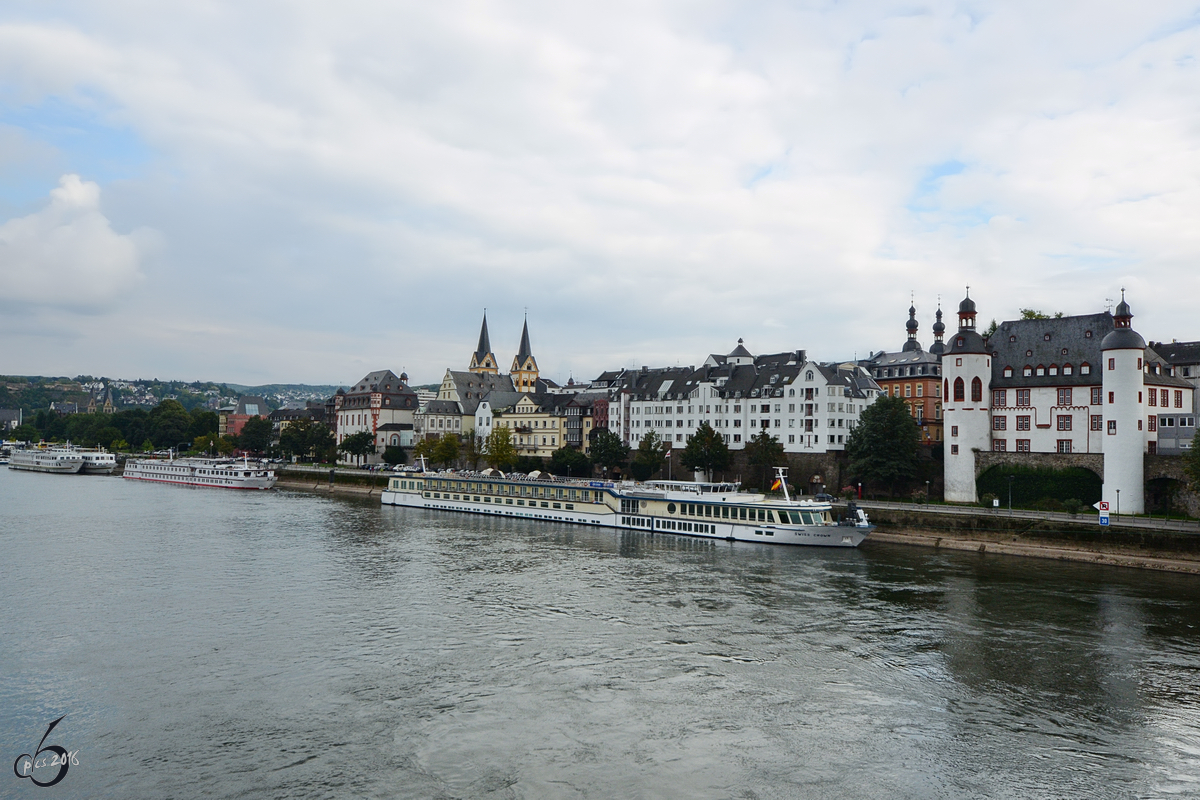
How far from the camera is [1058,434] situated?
216 ft

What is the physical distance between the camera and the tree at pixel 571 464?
100662mm

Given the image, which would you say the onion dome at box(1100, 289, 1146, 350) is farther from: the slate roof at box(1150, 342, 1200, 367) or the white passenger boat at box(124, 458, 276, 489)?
the white passenger boat at box(124, 458, 276, 489)

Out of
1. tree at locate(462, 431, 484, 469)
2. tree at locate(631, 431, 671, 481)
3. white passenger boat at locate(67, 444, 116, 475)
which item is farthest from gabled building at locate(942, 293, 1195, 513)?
white passenger boat at locate(67, 444, 116, 475)

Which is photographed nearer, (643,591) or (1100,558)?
(643,591)

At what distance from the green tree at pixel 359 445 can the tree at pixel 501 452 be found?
101 ft

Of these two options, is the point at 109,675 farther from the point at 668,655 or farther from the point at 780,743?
the point at 780,743

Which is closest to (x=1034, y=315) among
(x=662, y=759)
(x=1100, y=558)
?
(x=1100, y=558)

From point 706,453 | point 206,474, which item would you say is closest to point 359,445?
point 206,474

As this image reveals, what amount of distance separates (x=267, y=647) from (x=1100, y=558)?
4821 cm

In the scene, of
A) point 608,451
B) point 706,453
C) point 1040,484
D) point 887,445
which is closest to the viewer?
point 1040,484

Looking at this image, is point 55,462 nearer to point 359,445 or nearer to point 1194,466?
point 359,445

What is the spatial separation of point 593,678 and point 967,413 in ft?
175

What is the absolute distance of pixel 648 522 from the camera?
6888 cm

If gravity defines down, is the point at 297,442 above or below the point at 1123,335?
below
